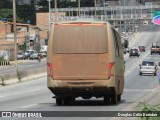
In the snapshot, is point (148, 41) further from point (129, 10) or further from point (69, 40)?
point (69, 40)

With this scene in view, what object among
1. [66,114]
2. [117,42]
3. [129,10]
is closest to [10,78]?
[117,42]

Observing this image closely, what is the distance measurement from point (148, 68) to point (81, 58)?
45.0m

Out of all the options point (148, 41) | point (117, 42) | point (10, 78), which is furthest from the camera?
point (148, 41)

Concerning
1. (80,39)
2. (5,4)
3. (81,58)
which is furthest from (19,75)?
(5,4)

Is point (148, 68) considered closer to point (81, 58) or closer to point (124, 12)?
point (81, 58)

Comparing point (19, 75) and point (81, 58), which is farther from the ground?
point (81, 58)

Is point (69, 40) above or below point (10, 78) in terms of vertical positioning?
above

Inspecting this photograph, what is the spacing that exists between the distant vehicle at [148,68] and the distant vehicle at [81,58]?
44.3 meters

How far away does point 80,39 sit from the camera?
2316 centimetres

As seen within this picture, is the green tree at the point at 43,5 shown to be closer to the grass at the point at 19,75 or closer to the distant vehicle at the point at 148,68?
the distant vehicle at the point at 148,68

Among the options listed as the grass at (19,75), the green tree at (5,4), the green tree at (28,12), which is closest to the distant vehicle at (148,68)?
the grass at (19,75)

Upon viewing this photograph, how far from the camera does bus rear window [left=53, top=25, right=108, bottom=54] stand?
23125 millimetres

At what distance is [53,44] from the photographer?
76.2 feet

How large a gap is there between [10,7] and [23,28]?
194 ft
